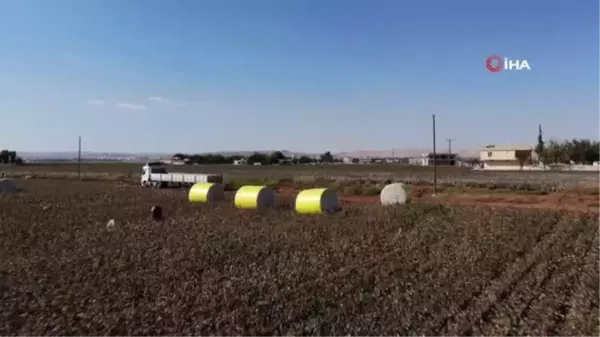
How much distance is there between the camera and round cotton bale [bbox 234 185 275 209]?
21.5m

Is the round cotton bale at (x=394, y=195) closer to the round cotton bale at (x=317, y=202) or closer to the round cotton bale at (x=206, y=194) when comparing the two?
the round cotton bale at (x=317, y=202)

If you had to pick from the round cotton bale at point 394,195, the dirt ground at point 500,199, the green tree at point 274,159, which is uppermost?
the green tree at point 274,159

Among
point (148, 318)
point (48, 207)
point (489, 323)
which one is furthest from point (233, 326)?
point (48, 207)

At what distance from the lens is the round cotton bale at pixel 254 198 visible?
2148cm

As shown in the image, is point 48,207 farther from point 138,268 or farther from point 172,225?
point 138,268

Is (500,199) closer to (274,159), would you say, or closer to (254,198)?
(254,198)

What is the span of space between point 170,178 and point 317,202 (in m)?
26.2

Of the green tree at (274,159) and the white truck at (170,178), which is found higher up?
the green tree at (274,159)

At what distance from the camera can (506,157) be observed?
318 ft

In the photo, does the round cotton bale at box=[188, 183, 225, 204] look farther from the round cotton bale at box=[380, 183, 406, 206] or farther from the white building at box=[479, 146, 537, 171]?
the white building at box=[479, 146, 537, 171]

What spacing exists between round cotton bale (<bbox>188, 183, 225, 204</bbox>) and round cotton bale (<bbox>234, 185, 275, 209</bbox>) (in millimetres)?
3339

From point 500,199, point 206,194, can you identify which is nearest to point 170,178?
point 206,194

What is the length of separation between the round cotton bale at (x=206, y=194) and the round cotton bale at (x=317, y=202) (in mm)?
6544

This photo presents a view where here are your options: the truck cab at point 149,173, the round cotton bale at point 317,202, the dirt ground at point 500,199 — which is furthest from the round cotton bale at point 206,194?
the truck cab at point 149,173
